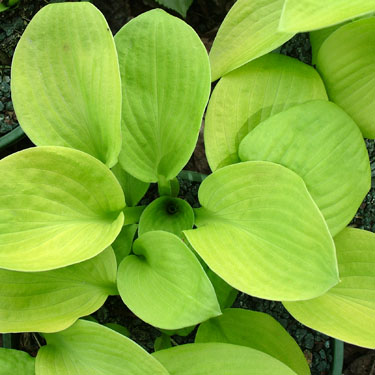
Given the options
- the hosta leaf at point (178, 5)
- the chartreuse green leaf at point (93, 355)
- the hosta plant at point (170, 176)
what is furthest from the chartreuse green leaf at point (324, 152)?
the hosta leaf at point (178, 5)

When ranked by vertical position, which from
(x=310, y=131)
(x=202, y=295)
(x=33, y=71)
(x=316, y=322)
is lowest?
(x=316, y=322)

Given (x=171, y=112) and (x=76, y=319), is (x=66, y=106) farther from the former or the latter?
(x=76, y=319)

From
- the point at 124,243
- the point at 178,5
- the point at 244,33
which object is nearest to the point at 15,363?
the point at 124,243

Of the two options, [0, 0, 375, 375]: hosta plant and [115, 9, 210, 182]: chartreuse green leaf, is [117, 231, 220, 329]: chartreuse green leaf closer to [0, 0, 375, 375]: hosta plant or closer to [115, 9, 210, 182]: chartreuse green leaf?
[0, 0, 375, 375]: hosta plant

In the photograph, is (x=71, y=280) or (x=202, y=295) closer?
(x=202, y=295)

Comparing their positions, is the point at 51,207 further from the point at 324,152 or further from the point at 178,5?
the point at 178,5

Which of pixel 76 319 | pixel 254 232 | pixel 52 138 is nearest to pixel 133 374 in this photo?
pixel 76 319
